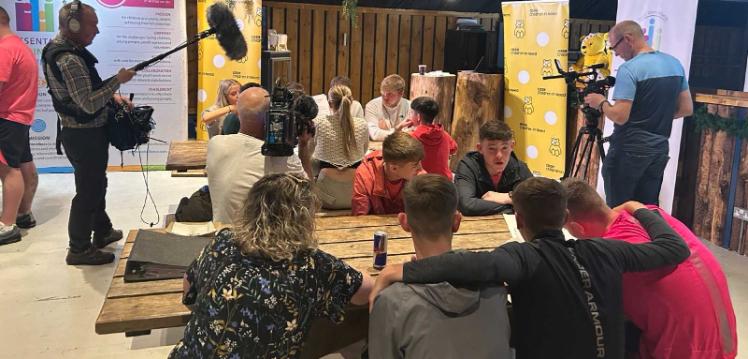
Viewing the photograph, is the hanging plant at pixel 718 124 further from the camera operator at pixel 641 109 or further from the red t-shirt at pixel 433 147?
the red t-shirt at pixel 433 147

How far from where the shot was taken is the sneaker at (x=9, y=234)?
436 centimetres

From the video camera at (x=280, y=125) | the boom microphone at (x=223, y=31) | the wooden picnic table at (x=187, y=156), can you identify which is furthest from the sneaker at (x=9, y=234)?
the video camera at (x=280, y=125)

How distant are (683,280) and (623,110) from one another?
234 cm

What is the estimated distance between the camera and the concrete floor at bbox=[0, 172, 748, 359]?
9.92ft

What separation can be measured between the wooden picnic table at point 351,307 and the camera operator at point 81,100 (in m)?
1.29

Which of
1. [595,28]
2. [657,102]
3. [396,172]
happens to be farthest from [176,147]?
[595,28]

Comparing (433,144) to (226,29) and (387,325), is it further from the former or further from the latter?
(387,325)

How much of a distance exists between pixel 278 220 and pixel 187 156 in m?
2.81

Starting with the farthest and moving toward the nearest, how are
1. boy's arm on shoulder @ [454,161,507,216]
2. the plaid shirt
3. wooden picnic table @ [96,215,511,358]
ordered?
the plaid shirt, boy's arm on shoulder @ [454,161,507,216], wooden picnic table @ [96,215,511,358]

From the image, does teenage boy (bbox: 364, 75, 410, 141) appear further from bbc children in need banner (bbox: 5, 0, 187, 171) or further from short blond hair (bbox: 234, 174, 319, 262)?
short blond hair (bbox: 234, 174, 319, 262)

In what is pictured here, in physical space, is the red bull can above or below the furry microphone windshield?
below

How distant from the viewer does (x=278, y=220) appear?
1671mm

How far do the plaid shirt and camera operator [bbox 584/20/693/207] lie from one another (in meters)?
3.02

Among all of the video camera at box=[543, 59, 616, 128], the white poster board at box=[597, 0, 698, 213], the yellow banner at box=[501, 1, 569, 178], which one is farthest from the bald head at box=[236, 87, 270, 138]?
the yellow banner at box=[501, 1, 569, 178]
